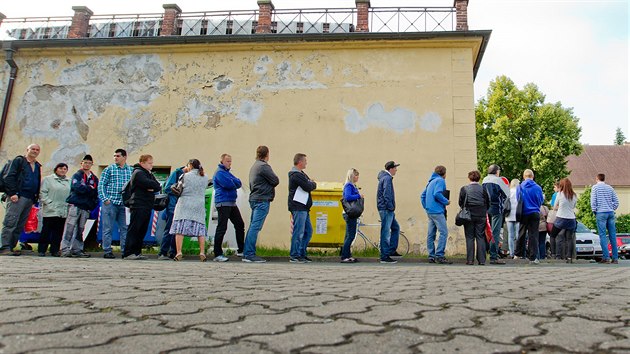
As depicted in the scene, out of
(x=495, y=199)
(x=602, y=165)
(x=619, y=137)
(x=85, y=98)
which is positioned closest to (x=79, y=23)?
(x=85, y=98)

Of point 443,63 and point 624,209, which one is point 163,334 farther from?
point 624,209

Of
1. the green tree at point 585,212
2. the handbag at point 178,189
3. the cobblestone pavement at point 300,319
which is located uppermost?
the green tree at point 585,212

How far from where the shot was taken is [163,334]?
1.94 metres

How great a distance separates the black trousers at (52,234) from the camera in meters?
8.55

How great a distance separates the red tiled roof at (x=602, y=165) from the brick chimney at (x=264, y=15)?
4757cm

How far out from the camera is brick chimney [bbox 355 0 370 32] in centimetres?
1337

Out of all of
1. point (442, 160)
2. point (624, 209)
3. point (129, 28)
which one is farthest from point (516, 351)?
point (624, 209)

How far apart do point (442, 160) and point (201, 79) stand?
281 inches

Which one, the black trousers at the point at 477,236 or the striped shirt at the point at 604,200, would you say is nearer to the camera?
the black trousers at the point at 477,236

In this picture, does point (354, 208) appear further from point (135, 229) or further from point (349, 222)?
point (135, 229)

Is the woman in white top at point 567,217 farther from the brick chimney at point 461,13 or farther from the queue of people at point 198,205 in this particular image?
the brick chimney at point 461,13

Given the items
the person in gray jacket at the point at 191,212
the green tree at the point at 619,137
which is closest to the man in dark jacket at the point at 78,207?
the person in gray jacket at the point at 191,212

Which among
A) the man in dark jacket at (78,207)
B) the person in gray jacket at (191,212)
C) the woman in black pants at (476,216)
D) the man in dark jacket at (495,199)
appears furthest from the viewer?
the man in dark jacket at (495,199)

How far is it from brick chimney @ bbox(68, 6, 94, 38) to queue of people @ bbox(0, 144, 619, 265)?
25.3ft
